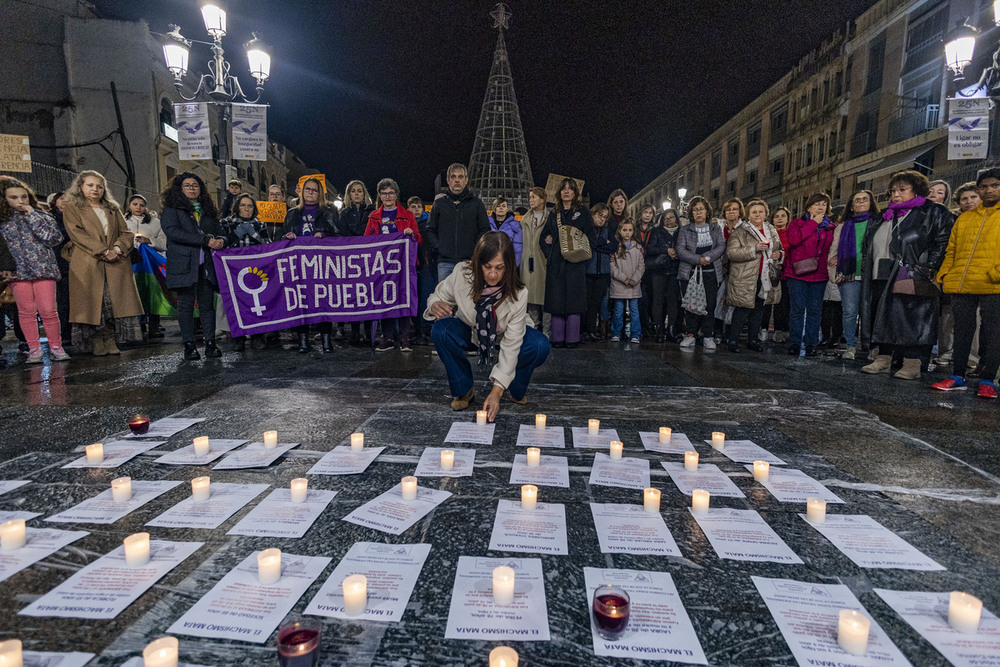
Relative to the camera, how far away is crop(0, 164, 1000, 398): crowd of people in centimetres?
524

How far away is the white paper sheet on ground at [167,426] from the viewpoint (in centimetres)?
327

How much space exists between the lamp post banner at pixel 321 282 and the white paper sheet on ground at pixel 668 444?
4437 millimetres

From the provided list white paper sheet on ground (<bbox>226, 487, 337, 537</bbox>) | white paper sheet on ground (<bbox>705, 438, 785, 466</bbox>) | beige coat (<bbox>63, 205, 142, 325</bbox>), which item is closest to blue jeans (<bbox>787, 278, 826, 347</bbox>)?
white paper sheet on ground (<bbox>705, 438, 785, 466</bbox>)

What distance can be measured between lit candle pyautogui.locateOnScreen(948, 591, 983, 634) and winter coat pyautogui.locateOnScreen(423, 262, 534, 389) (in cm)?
245

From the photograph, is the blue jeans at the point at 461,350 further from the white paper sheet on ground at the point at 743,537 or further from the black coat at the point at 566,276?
the black coat at the point at 566,276

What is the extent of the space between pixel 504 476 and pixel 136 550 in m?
1.55

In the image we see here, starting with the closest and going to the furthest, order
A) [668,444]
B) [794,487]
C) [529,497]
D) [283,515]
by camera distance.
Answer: [283,515], [529,497], [794,487], [668,444]

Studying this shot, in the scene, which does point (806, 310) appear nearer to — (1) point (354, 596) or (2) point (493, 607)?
(2) point (493, 607)

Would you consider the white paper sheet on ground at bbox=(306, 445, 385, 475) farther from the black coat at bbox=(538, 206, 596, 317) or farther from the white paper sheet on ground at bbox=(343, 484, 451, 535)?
the black coat at bbox=(538, 206, 596, 317)

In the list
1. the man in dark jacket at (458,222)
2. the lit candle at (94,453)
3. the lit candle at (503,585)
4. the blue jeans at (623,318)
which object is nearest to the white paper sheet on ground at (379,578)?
the lit candle at (503,585)

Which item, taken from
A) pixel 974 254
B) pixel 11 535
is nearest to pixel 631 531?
pixel 11 535

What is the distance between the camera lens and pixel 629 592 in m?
1.64

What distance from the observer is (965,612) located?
1455 mm

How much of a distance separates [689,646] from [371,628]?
0.89m
